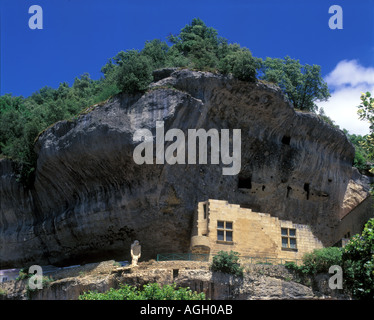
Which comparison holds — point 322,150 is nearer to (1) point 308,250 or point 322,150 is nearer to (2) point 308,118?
(2) point 308,118

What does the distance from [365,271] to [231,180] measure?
12010mm

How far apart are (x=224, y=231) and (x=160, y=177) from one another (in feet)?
17.4

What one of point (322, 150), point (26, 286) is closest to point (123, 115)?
point (26, 286)

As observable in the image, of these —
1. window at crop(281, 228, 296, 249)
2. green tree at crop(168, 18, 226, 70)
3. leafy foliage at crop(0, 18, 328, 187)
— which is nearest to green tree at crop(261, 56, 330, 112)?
leafy foliage at crop(0, 18, 328, 187)

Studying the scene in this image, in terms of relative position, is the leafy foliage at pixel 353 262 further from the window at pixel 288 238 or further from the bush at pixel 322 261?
the window at pixel 288 238

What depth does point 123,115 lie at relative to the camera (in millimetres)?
37219

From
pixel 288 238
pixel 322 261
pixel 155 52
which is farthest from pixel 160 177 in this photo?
pixel 155 52

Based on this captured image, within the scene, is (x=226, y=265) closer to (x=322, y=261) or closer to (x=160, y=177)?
(x=322, y=261)

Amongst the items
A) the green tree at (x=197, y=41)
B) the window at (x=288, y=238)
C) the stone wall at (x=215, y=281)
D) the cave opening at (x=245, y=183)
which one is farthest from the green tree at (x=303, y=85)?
the stone wall at (x=215, y=281)

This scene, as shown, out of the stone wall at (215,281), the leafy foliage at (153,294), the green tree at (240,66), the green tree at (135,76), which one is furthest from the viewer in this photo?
the green tree at (240,66)

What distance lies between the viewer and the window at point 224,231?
115ft

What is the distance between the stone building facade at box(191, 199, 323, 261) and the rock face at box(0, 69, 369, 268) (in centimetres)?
309

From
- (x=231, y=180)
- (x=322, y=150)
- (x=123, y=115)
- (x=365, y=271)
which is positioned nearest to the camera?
(x=365, y=271)
